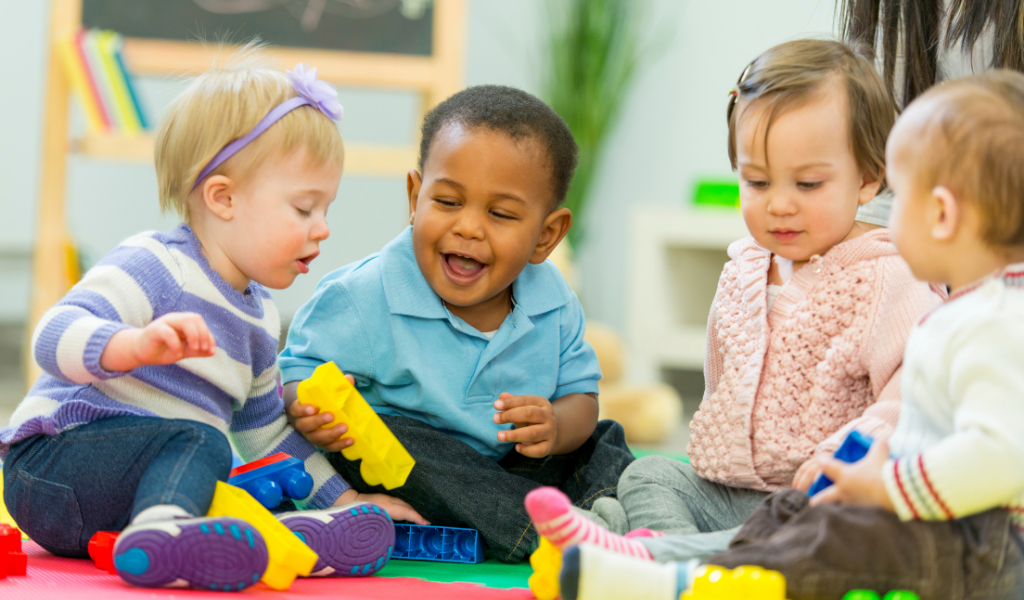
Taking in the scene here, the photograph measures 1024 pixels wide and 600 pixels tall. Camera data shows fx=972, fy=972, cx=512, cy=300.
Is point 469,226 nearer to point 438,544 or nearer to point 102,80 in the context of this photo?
point 438,544

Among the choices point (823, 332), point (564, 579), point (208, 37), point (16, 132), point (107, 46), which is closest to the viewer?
point (564, 579)

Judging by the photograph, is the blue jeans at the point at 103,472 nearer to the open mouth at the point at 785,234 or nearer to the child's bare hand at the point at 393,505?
the child's bare hand at the point at 393,505

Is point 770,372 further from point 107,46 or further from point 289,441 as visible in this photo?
point 107,46

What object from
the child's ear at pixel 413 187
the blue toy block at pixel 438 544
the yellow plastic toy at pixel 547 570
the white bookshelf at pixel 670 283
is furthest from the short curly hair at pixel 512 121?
the white bookshelf at pixel 670 283

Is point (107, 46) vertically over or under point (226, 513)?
over

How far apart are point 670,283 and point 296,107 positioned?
2147mm

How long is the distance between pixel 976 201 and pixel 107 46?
2.35 meters

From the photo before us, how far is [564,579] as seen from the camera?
0.75 meters

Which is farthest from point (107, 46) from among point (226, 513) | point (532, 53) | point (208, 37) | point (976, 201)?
point (976, 201)

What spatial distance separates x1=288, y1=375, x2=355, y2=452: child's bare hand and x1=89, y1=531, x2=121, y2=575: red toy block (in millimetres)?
240

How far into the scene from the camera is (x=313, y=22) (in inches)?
109

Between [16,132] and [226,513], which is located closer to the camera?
[226,513]

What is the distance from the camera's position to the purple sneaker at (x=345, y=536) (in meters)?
0.94

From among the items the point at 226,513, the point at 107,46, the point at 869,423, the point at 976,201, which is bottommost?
the point at 226,513
